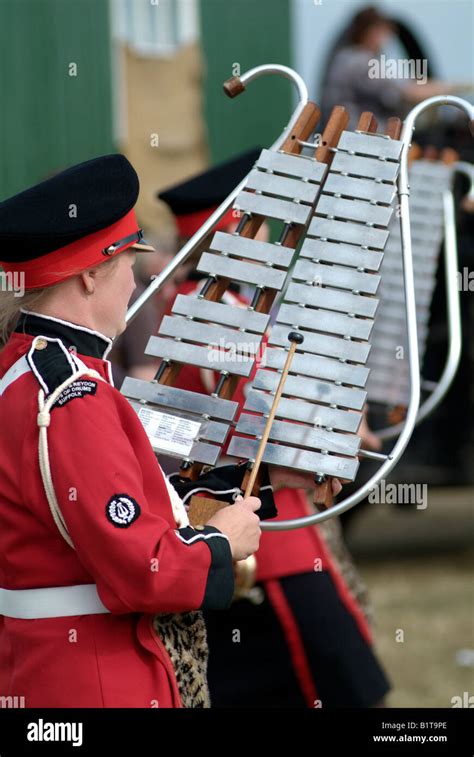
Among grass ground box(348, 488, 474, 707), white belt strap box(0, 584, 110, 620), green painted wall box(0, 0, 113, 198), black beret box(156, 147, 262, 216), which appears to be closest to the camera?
white belt strap box(0, 584, 110, 620)

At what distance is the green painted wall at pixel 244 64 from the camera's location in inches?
325

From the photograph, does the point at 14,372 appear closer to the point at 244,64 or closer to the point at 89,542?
the point at 89,542

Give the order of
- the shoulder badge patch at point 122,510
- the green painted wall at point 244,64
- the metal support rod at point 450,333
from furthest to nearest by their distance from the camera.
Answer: the green painted wall at point 244,64 → the metal support rod at point 450,333 → the shoulder badge patch at point 122,510

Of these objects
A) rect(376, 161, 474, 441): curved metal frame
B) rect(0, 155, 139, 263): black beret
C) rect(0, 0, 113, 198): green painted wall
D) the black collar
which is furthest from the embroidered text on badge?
rect(0, 0, 113, 198): green painted wall

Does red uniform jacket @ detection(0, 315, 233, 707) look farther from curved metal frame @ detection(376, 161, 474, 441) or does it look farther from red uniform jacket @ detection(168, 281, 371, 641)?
red uniform jacket @ detection(168, 281, 371, 641)

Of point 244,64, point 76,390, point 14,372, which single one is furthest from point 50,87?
point 76,390

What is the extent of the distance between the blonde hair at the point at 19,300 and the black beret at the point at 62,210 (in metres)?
0.06

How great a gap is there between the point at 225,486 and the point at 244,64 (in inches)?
255

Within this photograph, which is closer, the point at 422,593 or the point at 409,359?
the point at 409,359

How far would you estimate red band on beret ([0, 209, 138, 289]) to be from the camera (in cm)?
210

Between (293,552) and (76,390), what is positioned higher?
(76,390)

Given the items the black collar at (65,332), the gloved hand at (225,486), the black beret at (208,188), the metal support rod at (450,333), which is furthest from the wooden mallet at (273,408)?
the black beret at (208,188)

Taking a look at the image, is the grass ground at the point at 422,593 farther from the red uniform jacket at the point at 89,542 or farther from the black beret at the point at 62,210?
the black beret at the point at 62,210

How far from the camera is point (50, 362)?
2068 mm
